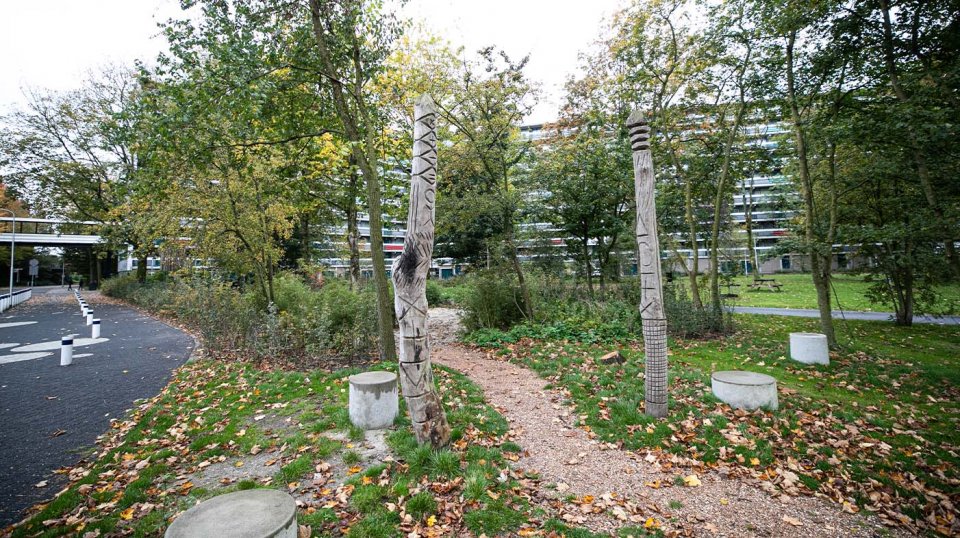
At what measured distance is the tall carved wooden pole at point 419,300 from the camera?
4406 millimetres

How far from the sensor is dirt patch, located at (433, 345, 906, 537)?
3.42 metres

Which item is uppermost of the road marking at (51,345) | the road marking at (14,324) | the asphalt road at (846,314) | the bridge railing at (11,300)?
the bridge railing at (11,300)

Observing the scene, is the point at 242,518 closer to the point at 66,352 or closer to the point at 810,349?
the point at 66,352

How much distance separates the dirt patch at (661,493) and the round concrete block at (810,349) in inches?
217

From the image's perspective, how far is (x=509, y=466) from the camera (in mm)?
4434

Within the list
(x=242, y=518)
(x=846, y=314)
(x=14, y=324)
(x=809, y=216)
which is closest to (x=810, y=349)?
(x=809, y=216)

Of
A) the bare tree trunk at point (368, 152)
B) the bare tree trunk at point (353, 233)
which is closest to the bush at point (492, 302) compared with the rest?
the bare tree trunk at point (368, 152)

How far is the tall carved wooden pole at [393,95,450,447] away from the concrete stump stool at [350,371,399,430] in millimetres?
929

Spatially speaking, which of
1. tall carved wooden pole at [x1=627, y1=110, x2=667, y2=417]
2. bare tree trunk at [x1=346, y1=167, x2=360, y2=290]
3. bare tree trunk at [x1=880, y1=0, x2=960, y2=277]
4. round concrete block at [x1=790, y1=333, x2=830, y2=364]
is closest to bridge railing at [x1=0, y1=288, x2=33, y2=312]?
bare tree trunk at [x1=346, y1=167, x2=360, y2=290]

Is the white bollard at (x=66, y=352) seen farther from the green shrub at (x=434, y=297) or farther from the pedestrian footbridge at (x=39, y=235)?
the pedestrian footbridge at (x=39, y=235)

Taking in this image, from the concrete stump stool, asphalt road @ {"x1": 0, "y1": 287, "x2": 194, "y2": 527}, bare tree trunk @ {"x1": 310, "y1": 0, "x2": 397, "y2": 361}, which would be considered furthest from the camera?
bare tree trunk @ {"x1": 310, "y1": 0, "x2": 397, "y2": 361}

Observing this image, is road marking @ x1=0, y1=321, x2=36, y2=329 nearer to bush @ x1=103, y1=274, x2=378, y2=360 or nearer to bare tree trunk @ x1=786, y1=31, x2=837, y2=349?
bush @ x1=103, y1=274, x2=378, y2=360

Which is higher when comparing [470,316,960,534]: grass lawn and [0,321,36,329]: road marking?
[0,321,36,329]: road marking

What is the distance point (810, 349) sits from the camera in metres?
8.09
